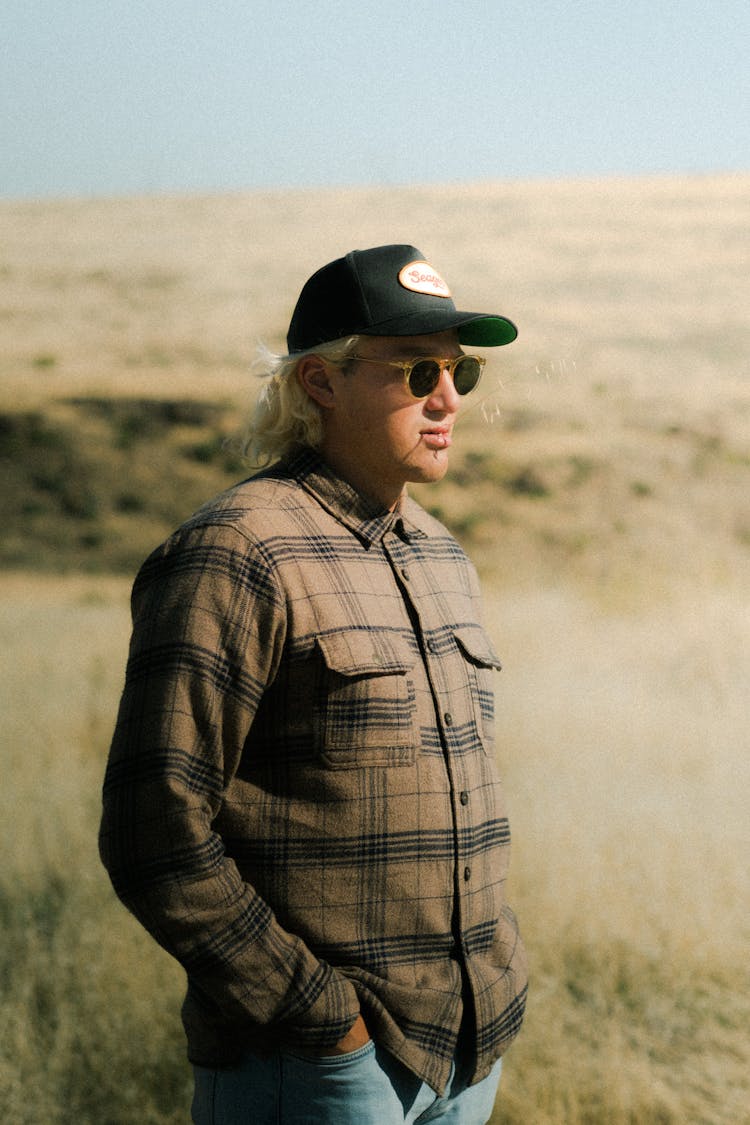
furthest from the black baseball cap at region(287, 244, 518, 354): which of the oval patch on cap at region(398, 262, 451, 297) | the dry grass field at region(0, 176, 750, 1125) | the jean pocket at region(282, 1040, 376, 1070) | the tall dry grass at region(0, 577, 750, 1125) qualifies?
the tall dry grass at region(0, 577, 750, 1125)

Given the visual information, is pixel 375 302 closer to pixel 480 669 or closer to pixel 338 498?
pixel 338 498

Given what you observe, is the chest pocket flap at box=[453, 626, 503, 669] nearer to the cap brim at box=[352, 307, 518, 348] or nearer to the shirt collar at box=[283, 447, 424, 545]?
the shirt collar at box=[283, 447, 424, 545]

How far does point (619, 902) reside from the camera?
→ 386cm

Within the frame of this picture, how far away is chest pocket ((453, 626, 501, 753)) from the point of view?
173 centimetres

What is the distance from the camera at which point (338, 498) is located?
168 centimetres

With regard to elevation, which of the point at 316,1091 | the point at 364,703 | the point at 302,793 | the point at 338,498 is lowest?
the point at 316,1091

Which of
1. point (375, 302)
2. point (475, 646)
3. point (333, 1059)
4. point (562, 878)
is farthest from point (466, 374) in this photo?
point (562, 878)

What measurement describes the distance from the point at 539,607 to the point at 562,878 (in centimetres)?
154

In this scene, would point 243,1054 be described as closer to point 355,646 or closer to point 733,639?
point 355,646

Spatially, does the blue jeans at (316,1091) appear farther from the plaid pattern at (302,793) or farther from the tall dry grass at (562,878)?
the tall dry grass at (562,878)

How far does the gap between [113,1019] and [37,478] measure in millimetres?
3662

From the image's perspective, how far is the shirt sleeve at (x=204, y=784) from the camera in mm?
1400

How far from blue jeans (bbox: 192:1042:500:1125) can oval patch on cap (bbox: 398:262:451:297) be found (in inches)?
41.4

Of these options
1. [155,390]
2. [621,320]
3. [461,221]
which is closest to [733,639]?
[621,320]
